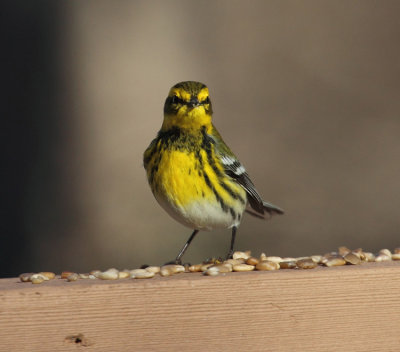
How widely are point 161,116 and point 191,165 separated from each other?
369 cm

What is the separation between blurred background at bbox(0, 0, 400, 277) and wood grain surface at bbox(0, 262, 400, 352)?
4332mm

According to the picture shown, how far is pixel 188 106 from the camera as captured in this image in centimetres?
363

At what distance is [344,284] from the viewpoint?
2.70 meters

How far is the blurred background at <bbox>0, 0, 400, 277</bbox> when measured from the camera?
7246mm

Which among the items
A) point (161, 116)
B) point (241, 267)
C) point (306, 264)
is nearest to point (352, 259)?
point (306, 264)

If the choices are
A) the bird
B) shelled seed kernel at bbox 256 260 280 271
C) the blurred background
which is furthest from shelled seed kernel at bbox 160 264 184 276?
the blurred background

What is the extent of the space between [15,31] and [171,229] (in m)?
2.45

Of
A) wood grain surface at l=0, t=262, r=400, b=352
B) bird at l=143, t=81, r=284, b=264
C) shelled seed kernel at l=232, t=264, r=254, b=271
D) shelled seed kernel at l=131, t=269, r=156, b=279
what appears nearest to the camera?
wood grain surface at l=0, t=262, r=400, b=352

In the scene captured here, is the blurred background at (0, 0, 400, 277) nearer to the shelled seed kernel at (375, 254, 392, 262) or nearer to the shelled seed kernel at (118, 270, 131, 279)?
the shelled seed kernel at (375, 254, 392, 262)

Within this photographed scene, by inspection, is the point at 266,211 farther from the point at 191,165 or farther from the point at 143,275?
the point at 143,275

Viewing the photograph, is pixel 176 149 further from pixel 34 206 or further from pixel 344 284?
pixel 34 206

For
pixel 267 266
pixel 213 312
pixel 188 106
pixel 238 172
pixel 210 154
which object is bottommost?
pixel 213 312

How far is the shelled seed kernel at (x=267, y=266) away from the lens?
9.29ft

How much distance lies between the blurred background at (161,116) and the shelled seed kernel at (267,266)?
4.14 meters
